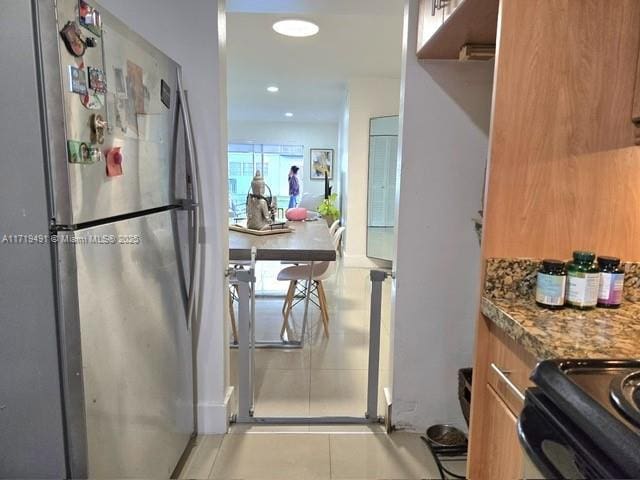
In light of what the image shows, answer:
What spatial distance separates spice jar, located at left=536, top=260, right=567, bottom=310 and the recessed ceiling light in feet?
9.78

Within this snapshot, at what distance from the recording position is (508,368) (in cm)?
113

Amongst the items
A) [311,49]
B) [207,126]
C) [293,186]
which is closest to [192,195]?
[207,126]

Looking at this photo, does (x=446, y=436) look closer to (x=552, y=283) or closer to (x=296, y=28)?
(x=552, y=283)

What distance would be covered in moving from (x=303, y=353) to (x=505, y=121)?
7.65 ft

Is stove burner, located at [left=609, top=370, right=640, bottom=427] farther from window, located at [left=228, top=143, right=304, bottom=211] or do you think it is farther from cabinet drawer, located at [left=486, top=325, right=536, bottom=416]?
window, located at [left=228, top=143, right=304, bottom=211]

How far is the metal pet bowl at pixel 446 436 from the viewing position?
78.5 inches

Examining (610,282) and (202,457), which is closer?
(610,282)

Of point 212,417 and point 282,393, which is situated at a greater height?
point 212,417

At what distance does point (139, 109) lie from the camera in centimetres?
131

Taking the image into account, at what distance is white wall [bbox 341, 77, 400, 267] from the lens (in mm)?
5648

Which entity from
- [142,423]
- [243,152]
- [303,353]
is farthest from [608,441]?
[243,152]

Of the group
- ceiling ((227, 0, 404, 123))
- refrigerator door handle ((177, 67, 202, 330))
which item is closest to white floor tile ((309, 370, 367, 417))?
refrigerator door handle ((177, 67, 202, 330))

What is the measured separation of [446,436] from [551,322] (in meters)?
1.25

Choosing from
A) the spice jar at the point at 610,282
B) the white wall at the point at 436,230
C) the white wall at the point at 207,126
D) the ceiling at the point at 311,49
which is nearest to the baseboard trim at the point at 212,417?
the white wall at the point at 207,126
